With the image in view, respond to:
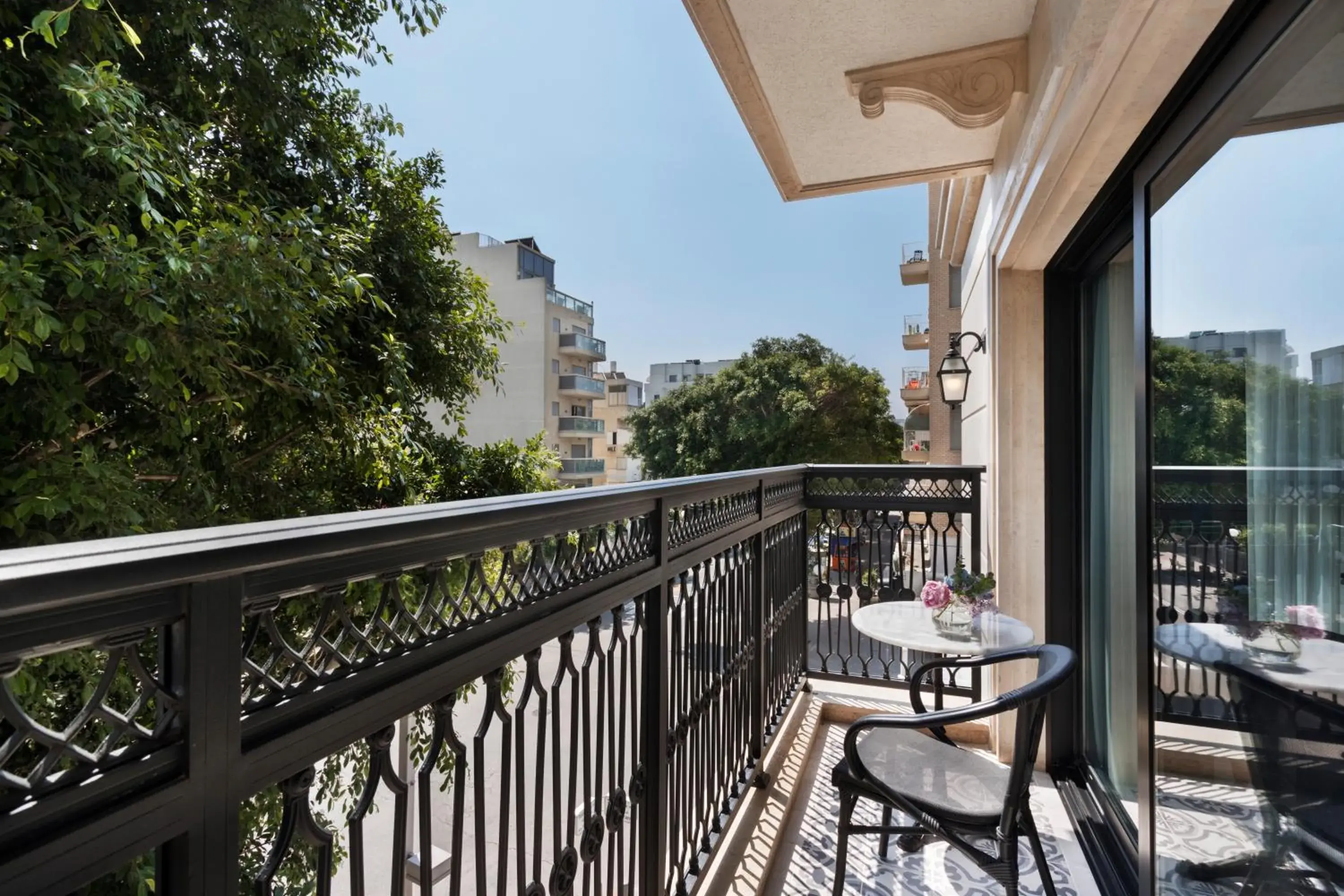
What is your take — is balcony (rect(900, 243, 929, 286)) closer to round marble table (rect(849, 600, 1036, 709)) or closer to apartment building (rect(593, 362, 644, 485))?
apartment building (rect(593, 362, 644, 485))

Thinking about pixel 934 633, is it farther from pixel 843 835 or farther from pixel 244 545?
pixel 244 545

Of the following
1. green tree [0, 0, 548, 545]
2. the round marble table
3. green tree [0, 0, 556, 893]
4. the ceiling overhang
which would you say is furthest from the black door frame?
green tree [0, 0, 548, 545]

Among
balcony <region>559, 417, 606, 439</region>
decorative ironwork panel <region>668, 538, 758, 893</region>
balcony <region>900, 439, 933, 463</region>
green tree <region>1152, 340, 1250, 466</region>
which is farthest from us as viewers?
balcony <region>559, 417, 606, 439</region>

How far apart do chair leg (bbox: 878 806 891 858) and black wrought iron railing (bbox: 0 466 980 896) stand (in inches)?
20.4

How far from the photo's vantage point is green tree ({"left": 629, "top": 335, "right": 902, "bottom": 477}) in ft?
52.9

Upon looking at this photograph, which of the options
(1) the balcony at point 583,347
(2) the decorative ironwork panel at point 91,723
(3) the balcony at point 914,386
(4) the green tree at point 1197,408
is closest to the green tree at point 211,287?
(2) the decorative ironwork panel at point 91,723

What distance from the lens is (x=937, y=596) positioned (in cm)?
221

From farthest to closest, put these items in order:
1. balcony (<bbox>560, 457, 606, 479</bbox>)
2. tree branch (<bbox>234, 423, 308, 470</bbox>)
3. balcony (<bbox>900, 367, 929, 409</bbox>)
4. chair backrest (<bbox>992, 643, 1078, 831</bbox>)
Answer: balcony (<bbox>560, 457, 606, 479</bbox>), balcony (<bbox>900, 367, 929, 409</bbox>), tree branch (<bbox>234, 423, 308, 470</bbox>), chair backrest (<bbox>992, 643, 1078, 831</bbox>)

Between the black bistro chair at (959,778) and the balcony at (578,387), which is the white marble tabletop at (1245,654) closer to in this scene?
the black bistro chair at (959,778)

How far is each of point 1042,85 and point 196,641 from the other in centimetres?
186

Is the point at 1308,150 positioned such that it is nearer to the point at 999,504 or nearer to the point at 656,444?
the point at 999,504

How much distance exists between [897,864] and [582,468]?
2239 cm

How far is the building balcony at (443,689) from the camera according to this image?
380mm

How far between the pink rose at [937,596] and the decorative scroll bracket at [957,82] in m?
1.50
